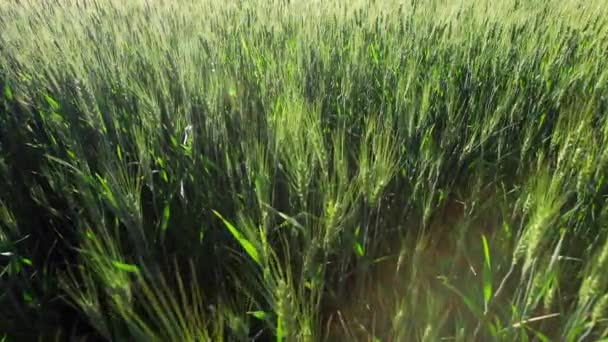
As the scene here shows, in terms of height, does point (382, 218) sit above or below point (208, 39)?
below

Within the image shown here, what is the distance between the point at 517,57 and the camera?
3.57 feet

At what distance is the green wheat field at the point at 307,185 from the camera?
1.91 feet

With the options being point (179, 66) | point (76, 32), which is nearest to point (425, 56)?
point (179, 66)

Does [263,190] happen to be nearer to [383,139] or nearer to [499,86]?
[383,139]

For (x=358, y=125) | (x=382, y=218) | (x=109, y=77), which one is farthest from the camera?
(x=109, y=77)

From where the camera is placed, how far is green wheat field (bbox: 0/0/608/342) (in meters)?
0.58

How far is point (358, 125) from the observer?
2.94 feet

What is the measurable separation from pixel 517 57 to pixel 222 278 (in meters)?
0.83

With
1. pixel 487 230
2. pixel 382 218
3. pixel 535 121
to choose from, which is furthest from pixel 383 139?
pixel 535 121

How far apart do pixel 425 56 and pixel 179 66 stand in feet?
1.80

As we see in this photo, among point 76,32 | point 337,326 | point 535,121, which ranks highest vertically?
point 76,32

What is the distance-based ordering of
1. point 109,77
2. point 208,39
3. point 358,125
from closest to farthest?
1. point 358,125
2. point 109,77
3. point 208,39

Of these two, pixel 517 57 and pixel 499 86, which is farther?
pixel 517 57

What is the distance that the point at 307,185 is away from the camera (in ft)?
2.14
